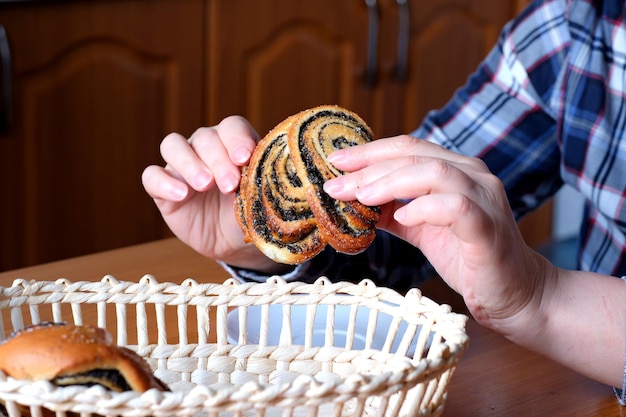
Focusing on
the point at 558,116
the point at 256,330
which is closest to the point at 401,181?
the point at 256,330

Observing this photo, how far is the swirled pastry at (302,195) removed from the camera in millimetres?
879

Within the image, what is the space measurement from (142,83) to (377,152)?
5.35 ft

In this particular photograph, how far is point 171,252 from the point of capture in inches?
46.2

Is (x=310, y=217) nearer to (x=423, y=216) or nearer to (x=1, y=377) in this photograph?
(x=423, y=216)

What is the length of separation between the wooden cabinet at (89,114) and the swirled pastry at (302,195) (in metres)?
1.37

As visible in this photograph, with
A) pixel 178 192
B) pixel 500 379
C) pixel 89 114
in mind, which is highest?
pixel 178 192

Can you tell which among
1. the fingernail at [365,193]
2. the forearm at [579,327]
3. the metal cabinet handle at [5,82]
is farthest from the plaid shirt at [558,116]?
the metal cabinet handle at [5,82]

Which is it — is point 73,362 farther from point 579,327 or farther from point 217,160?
point 579,327

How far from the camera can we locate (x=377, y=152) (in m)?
0.87

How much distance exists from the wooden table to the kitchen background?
118cm

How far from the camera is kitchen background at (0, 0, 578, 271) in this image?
7.23 ft

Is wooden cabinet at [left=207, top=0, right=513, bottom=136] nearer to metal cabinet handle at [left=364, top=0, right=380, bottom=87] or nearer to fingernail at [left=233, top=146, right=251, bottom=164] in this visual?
metal cabinet handle at [left=364, top=0, right=380, bottom=87]

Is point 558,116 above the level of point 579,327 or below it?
above

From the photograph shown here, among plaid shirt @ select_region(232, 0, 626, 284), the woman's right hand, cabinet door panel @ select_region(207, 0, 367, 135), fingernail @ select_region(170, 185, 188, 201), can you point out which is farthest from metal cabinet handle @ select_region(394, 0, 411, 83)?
fingernail @ select_region(170, 185, 188, 201)
